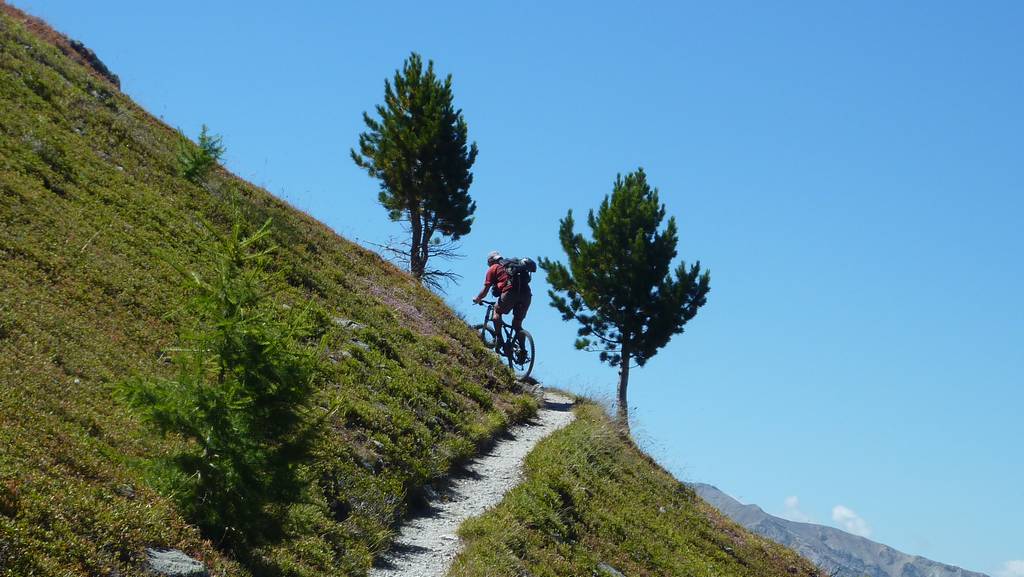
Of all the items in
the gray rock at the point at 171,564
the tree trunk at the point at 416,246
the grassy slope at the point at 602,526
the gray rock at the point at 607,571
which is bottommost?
the gray rock at the point at 171,564

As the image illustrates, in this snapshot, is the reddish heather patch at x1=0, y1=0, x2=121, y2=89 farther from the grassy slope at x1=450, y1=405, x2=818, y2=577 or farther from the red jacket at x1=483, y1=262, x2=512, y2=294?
the grassy slope at x1=450, y1=405, x2=818, y2=577

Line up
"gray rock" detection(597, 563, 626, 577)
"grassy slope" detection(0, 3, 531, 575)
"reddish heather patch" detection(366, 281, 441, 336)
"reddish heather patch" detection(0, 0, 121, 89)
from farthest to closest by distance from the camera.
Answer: "reddish heather patch" detection(0, 0, 121, 89)
"reddish heather patch" detection(366, 281, 441, 336)
"gray rock" detection(597, 563, 626, 577)
"grassy slope" detection(0, 3, 531, 575)

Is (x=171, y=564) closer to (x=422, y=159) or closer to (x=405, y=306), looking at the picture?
(x=405, y=306)

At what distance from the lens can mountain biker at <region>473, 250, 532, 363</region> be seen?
923 inches

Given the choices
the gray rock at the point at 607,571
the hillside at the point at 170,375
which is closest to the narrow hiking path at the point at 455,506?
the hillside at the point at 170,375

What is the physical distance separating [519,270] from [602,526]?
866 centimetres

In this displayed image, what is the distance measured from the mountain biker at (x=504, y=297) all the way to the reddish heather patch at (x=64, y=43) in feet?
44.6

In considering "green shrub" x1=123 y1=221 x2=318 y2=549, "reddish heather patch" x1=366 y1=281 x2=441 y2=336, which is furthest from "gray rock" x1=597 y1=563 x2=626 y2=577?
"reddish heather patch" x1=366 y1=281 x2=441 y2=336

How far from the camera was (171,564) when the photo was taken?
7.67 meters

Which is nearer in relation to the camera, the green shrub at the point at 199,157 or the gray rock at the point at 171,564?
the gray rock at the point at 171,564

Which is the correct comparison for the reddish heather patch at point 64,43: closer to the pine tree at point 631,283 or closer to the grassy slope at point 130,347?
the grassy slope at point 130,347

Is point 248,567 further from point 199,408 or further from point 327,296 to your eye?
point 327,296

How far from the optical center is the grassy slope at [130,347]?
8055 millimetres

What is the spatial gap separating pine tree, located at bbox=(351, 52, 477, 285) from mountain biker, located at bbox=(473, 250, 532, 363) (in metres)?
10.9
